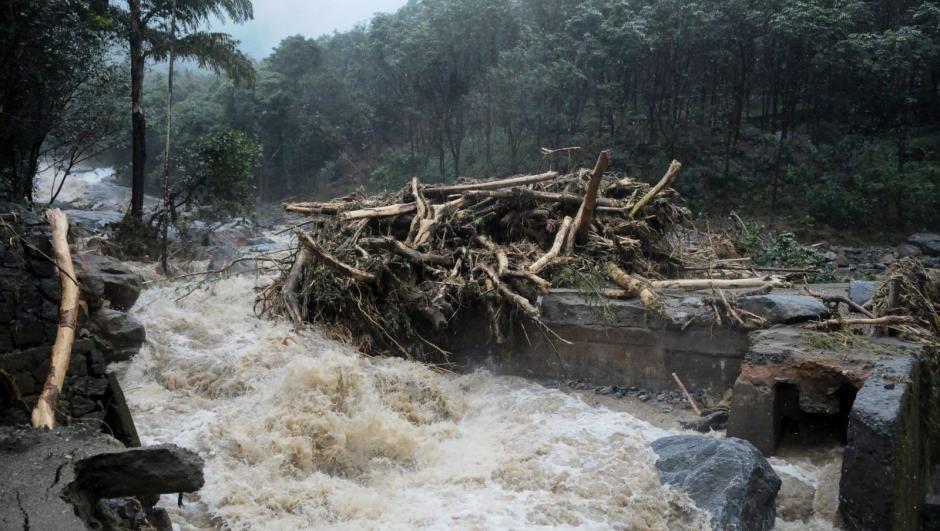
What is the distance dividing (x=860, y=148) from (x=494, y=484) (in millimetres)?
18885

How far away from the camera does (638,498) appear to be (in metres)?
4.76

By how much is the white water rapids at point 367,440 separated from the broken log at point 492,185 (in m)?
3.17

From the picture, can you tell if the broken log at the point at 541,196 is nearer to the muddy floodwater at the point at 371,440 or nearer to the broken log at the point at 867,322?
the muddy floodwater at the point at 371,440

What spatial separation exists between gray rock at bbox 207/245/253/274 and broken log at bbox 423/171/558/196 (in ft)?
11.0

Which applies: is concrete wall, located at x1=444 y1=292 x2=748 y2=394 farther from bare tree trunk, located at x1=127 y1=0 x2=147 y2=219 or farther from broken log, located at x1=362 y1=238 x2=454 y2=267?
bare tree trunk, located at x1=127 y1=0 x2=147 y2=219

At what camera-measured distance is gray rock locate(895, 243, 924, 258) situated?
16.1 metres

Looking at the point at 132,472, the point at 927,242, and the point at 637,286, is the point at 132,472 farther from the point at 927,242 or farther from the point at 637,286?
the point at 927,242

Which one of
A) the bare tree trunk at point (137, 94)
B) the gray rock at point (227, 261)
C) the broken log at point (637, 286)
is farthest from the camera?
the bare tree trunk at point (137, 94)

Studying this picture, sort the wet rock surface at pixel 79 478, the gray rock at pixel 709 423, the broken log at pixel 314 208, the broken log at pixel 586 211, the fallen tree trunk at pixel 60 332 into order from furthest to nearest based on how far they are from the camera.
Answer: the broken log at pixel 314 208
the broken log at pixel 586 211
the gray rock at pixel 709 423
the fallen tree trunk at pixel 60 332
the wet rock surface at pixel 79 478

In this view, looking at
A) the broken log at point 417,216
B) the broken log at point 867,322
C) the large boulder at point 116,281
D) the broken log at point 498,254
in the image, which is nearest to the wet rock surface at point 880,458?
the broken log at point 867,322

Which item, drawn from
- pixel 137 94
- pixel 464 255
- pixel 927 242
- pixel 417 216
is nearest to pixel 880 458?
pixel 464 255

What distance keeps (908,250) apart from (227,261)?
16.0m

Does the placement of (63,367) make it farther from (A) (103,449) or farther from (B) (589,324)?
(B) (589,324)

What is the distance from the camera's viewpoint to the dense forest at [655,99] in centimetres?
1642
